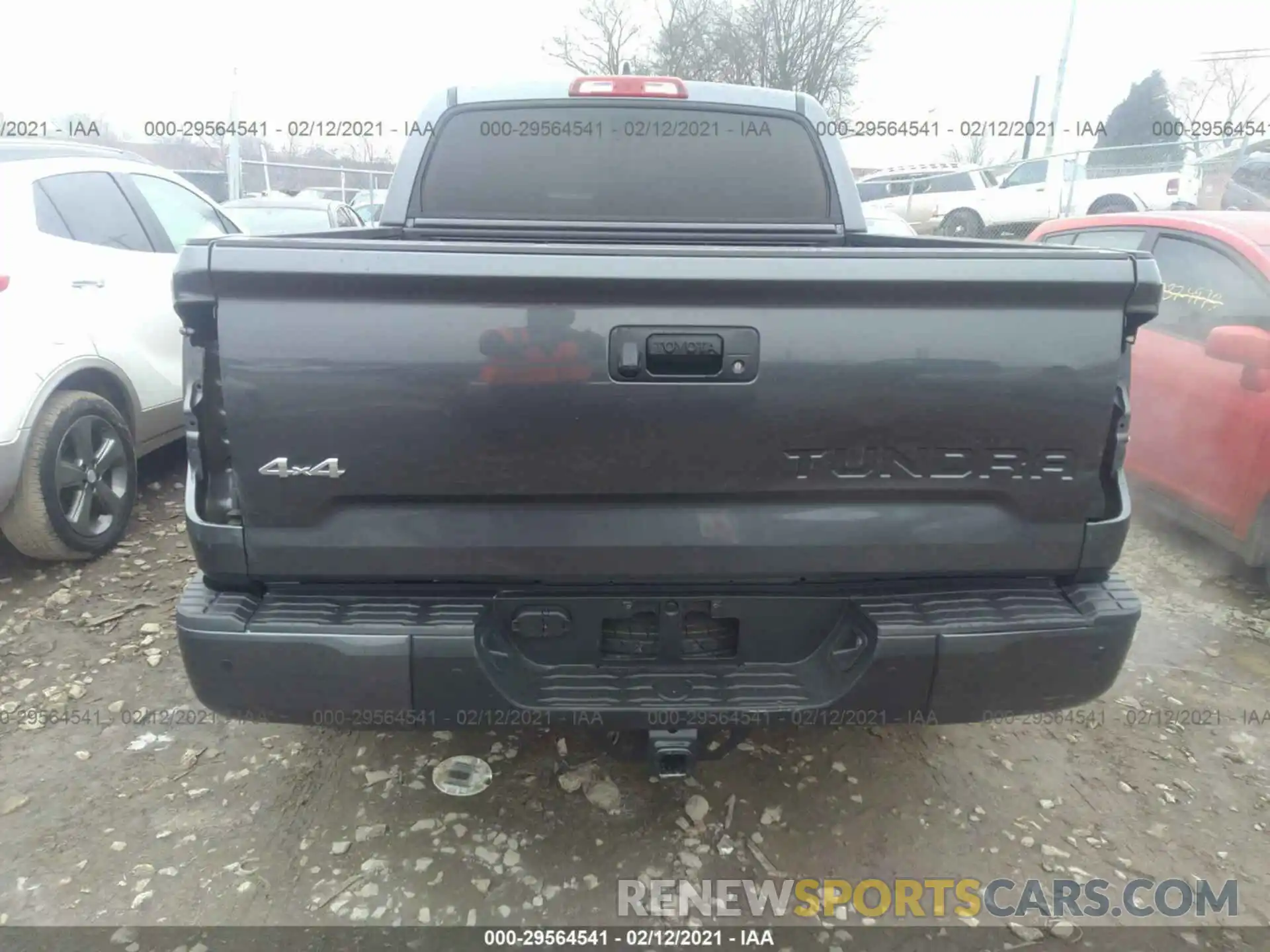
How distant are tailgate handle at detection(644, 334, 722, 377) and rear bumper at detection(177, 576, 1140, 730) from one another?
0.55m

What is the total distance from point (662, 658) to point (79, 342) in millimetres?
3470

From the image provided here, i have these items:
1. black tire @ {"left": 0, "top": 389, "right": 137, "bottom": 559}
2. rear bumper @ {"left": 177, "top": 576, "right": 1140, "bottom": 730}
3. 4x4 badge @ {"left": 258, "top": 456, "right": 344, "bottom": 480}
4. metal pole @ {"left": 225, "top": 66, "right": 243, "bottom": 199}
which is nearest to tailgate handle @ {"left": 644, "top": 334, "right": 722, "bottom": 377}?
rear bumper @ {"left": 177, "top": 576, "right": 1140, "bottom": 730}

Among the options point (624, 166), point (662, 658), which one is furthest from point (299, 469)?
point (624, 166)

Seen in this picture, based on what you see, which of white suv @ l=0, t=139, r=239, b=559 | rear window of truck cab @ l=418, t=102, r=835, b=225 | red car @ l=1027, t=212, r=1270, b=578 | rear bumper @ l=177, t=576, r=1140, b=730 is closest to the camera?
rear bumper @ l=177, t=576, r=1140, b=730

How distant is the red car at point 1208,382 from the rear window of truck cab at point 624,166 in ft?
6.92

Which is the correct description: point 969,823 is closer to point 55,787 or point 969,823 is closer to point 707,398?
point 707,398

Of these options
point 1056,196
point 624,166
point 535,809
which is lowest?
point 535,809

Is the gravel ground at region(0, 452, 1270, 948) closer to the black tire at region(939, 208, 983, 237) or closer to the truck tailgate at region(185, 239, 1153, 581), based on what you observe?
the truck tailgate at region(185, 239, 1153, 581)

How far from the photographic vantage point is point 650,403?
6.09ft

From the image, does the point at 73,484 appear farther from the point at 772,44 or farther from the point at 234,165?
the point at 772,44

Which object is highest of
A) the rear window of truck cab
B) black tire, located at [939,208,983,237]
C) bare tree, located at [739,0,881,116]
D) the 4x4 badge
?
bare tree, located at [739,0,881,116]

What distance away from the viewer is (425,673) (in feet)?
6.40

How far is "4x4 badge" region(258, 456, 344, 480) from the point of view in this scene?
1853mm

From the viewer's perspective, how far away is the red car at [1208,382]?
3822 millimetres
